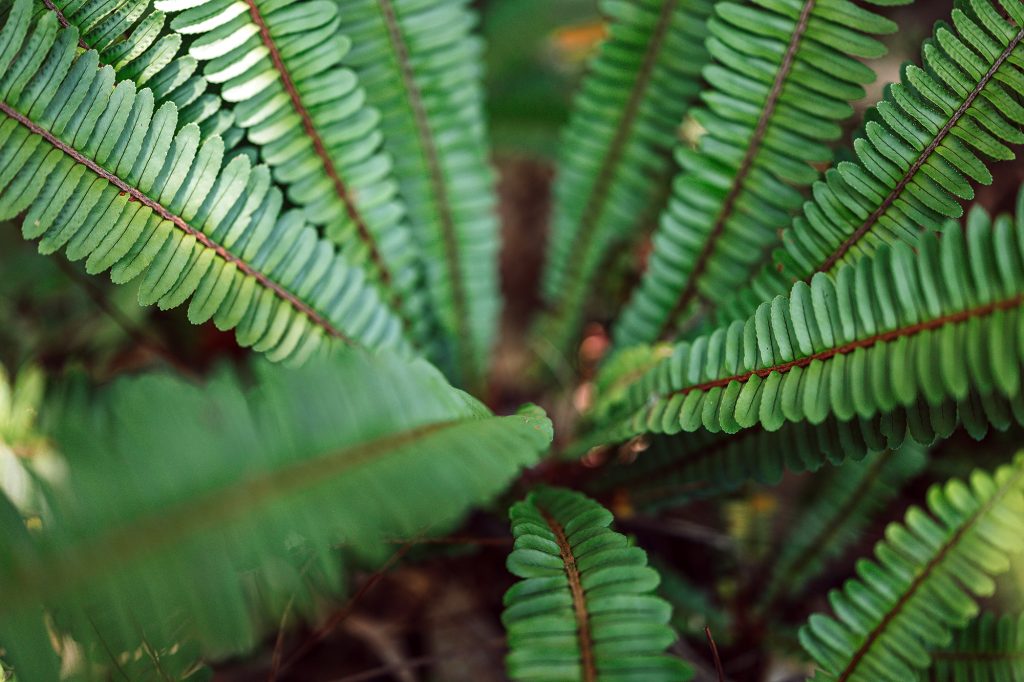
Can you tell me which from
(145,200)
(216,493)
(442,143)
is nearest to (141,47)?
(145,200)

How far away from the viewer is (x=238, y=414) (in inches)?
29.6

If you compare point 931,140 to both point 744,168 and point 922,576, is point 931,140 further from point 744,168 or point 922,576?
point 922,576

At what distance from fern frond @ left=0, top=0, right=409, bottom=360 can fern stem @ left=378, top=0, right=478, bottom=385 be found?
356 millimetres

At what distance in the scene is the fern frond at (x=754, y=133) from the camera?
124 cm

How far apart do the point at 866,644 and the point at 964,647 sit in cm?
25

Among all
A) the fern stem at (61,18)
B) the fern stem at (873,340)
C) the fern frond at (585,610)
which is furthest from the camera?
the fern stem at (61,18)

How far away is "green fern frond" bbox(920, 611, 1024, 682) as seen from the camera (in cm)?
118

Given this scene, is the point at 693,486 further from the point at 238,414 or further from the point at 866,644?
the point at 238,414

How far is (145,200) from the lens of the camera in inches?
43.3

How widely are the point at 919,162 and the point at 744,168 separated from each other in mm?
318

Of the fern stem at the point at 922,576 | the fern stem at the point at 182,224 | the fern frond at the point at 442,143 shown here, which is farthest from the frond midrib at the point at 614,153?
the fern stem at the point at 922,576

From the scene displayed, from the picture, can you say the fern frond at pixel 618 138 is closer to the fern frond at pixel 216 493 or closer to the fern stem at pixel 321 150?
the fern stem at pixel 321 150

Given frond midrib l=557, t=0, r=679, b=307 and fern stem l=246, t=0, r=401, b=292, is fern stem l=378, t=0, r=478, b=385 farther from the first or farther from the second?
frond midrib l=557, t=0, r=679, b=307

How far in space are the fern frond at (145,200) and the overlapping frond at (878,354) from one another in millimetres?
703
